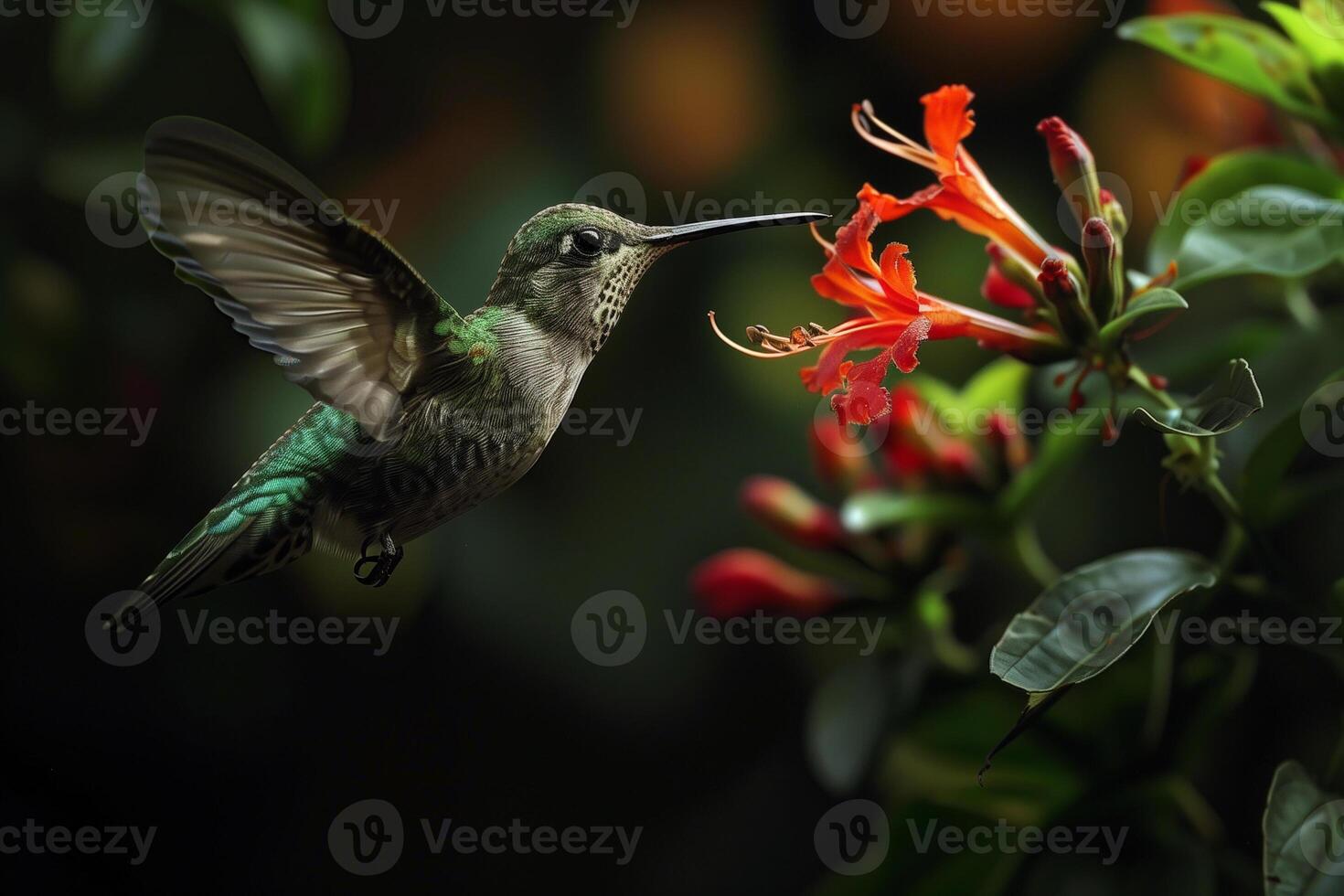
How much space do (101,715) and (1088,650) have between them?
1387 millimetres

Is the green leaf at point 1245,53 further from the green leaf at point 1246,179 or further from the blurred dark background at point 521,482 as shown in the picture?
the blurred dark background at point 521,482

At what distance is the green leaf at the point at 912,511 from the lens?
46.6 inches

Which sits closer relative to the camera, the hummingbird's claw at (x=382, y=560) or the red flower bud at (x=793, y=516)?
the hummingbird's claw at (x=382, y=560)

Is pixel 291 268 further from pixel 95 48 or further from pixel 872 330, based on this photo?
pixel 95 48

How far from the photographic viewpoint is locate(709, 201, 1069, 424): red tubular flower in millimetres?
728

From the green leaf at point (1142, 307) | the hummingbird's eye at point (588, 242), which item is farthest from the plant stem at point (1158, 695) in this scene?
the hummingbird's eye at point (588, 242)

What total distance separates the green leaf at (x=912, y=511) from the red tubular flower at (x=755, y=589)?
137 mm

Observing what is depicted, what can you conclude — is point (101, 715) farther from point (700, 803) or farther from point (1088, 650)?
point (1088, 650)

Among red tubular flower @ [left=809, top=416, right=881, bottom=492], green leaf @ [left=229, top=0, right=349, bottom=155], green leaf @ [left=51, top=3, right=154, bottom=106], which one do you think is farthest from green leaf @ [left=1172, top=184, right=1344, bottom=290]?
green leaf @ [left=51, top=3, right=154, bottom=106]

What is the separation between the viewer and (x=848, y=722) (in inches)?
49.8

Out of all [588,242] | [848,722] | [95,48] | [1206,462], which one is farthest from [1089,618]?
[95,48]

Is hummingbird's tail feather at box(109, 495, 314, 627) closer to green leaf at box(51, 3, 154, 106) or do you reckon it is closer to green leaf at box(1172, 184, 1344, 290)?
green leaf at box(1172, 184, 1344, 290)

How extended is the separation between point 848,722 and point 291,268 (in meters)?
0.79

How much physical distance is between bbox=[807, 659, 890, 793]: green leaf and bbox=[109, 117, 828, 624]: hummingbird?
614mm
